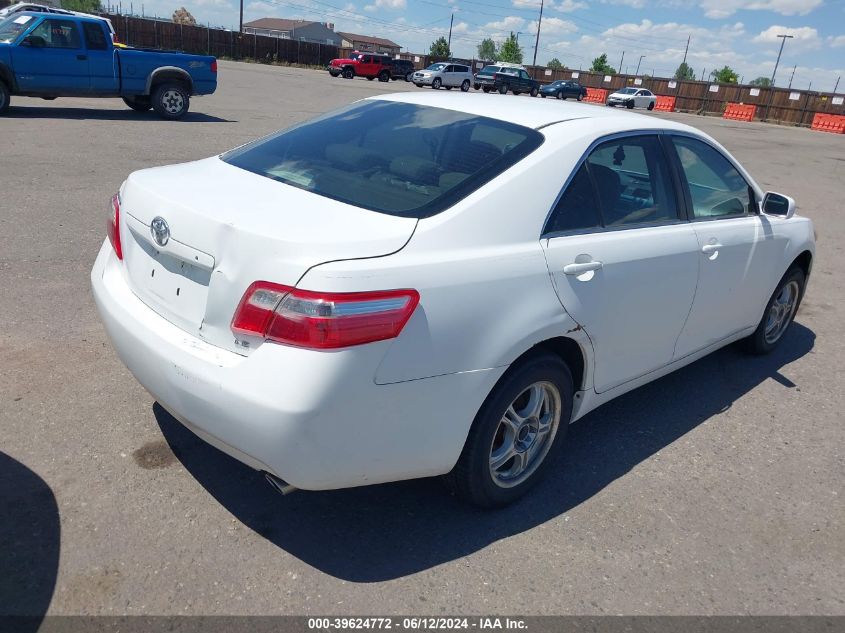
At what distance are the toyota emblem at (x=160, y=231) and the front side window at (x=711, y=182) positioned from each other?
8.96 ft

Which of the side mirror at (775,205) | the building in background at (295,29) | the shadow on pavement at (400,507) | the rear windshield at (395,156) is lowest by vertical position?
the shadow on pavement at (400,507)

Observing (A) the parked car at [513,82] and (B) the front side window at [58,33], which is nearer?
(B) the front side window at [58,33]

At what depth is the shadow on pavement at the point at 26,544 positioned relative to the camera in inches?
93.1

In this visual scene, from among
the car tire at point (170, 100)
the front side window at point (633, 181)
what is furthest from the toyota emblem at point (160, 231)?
the car tire at point (170, 100)

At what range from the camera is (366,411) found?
2.36m

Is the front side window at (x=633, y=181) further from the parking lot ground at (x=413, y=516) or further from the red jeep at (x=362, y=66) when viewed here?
the red jeep at (x=362, y=66)

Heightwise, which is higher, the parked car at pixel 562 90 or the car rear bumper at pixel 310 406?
the parked car at pixel 562 90

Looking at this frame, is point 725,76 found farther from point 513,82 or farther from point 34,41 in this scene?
point 34,41

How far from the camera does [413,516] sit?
9.94 feet

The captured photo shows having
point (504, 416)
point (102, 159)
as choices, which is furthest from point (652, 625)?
point (102, 159)

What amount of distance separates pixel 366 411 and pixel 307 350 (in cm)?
30

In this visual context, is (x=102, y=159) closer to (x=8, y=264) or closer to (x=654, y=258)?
(x=8, y=264)

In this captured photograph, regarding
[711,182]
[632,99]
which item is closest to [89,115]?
[711,182]

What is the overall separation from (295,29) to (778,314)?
403 feet
